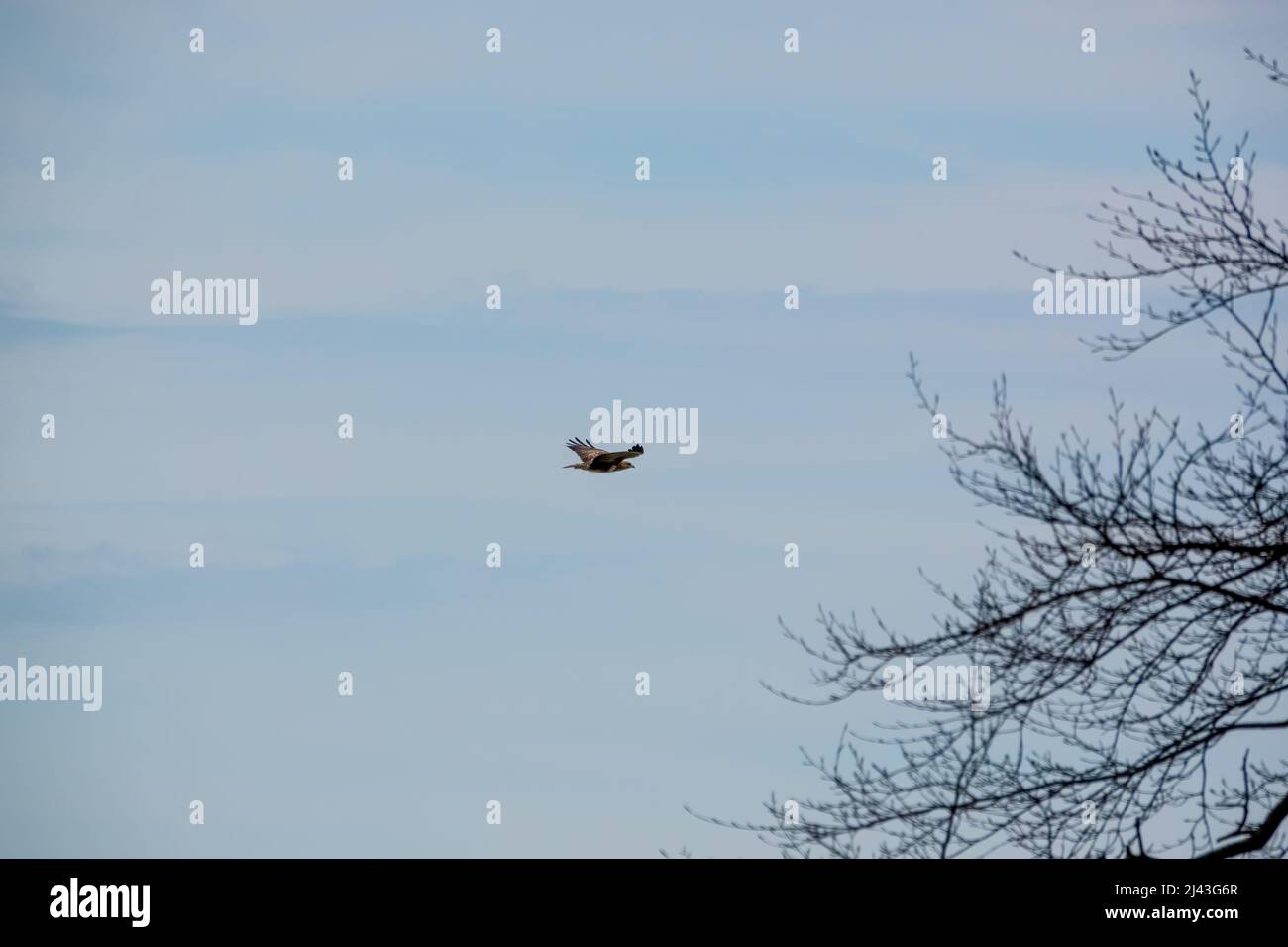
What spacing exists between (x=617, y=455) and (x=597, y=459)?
53 centimetres

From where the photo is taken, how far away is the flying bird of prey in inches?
619

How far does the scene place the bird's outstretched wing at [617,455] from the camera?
1510 cm

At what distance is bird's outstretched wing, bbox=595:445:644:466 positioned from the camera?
1510 centimetres

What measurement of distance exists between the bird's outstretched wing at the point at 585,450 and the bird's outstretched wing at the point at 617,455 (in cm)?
7

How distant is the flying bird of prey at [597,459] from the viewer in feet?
51.6

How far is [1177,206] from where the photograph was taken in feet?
30.6

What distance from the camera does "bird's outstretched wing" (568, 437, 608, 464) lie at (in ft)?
53.0
